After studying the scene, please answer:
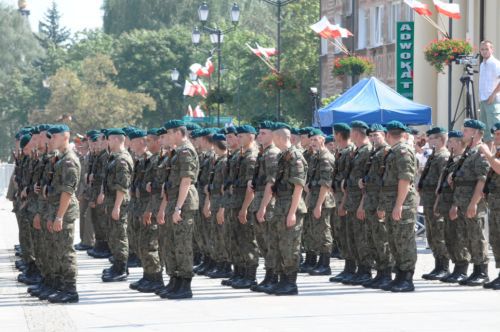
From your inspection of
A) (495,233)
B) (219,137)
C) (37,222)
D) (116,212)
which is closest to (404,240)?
(495,233)

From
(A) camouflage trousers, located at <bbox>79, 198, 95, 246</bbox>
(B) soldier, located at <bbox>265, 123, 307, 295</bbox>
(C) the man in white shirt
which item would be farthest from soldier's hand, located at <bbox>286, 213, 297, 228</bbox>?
(A) camouflage trousers, located at <bbox>79, 198, 95, 246</bbox>

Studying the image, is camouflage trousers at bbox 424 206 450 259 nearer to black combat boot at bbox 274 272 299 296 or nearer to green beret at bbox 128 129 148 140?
black combat boot at bbox 274 272 299 296

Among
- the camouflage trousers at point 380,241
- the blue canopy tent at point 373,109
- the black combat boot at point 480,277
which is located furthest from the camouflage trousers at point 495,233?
the blue canopy tent at point 373,109

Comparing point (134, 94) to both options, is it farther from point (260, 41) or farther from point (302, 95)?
point (302, 95)

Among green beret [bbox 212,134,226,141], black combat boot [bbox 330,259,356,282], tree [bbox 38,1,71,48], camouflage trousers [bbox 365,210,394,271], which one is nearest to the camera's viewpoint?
camouflage trousers [bbox 365,210,394,271]

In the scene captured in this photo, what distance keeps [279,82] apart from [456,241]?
2370 centimetres

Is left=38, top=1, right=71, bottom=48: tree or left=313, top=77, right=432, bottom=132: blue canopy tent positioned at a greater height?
left=38, top=1, right=71, bottom=48: tree

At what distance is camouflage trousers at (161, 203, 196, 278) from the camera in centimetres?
1720

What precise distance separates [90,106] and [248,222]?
268 feet

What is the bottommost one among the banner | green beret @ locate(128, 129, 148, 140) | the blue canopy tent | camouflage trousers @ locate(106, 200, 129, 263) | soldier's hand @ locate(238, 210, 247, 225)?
camouflage trousers @ locate(106, 200, 129, 263)

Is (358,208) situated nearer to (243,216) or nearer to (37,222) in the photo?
(243,216)

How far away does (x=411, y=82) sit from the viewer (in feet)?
147

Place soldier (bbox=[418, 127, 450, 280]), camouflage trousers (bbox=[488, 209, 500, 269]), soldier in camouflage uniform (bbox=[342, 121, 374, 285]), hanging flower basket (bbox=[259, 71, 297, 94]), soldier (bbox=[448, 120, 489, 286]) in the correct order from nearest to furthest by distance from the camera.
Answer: camouflage trousers (bbox=[488, 209, 500, 269]) → soldier (bbox=[448, 120, 489, 286]) → soldier in camouflage uniform (bbox=[342, 121, 374, 285]) → soldier (bbox=[418, 127, 450, 280]) → hanging flower basket (bbox=[259, 71, 297, 94])

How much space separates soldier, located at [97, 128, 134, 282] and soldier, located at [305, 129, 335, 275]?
2.60 m
